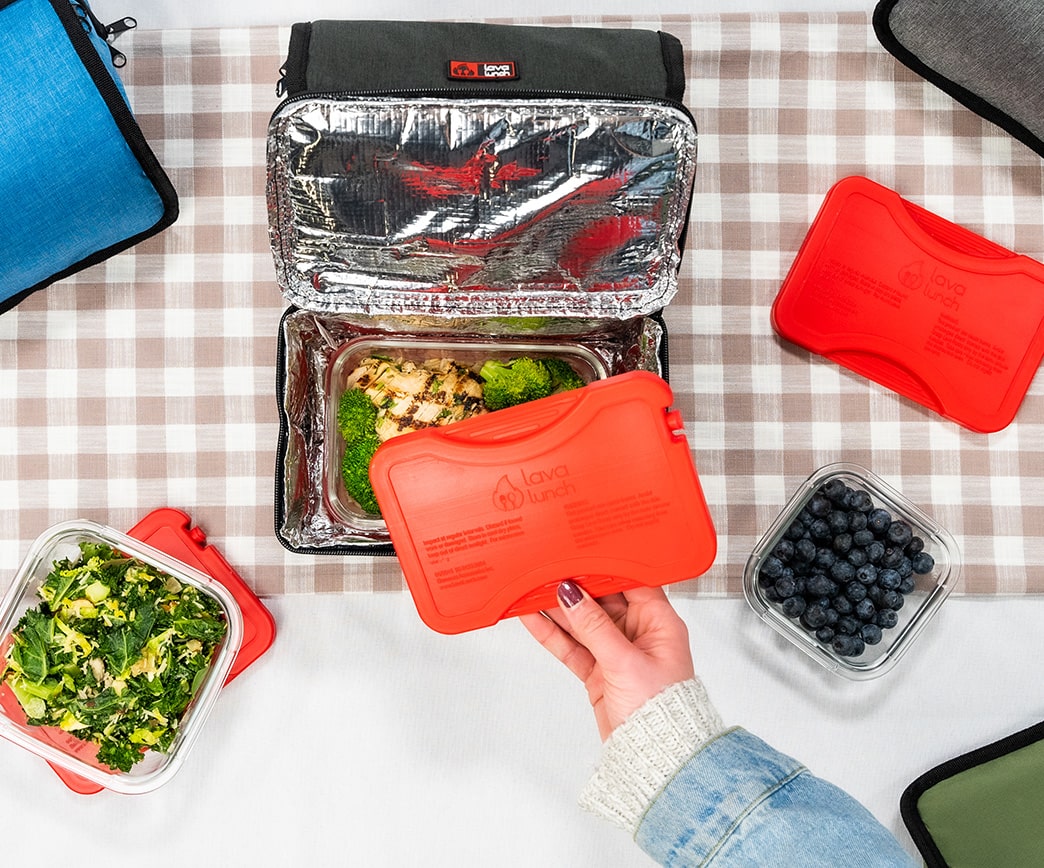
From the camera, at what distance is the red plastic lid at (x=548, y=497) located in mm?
726

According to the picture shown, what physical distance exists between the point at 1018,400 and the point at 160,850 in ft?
3.87

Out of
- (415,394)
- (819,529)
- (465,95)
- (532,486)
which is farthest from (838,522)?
(465,95)

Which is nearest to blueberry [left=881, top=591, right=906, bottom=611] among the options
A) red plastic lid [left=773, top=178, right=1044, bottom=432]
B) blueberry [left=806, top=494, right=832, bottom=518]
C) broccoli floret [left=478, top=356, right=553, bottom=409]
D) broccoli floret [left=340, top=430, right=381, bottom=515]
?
blueberry [left=806, top=494, right=832, bottom=518]

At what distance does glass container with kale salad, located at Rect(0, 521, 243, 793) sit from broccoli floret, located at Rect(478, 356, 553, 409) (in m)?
0.38

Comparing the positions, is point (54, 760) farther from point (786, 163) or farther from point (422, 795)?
point (786, 163)

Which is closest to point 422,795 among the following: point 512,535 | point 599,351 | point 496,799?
point 496,799

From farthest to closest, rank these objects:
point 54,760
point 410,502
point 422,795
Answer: point 422,795 → point 54,760 → point 410,502

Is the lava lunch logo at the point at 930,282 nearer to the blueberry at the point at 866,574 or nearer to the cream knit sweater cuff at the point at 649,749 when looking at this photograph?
the blueberry at the point at 866,574

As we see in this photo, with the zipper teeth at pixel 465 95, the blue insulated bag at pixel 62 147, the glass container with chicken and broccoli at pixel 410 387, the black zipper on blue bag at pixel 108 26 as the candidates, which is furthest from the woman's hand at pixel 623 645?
the black zipper on blue bag at pixel 108 26

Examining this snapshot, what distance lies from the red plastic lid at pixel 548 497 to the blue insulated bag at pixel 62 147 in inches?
16.8

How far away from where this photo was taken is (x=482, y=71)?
708 millimetres

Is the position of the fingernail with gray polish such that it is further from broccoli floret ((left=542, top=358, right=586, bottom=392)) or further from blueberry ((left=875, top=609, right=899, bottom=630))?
blueberry ((left=875, top=609, right=899, bottom=630))

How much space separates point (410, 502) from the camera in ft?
2.41

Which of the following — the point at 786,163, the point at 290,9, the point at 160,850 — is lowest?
the point at 160,850
